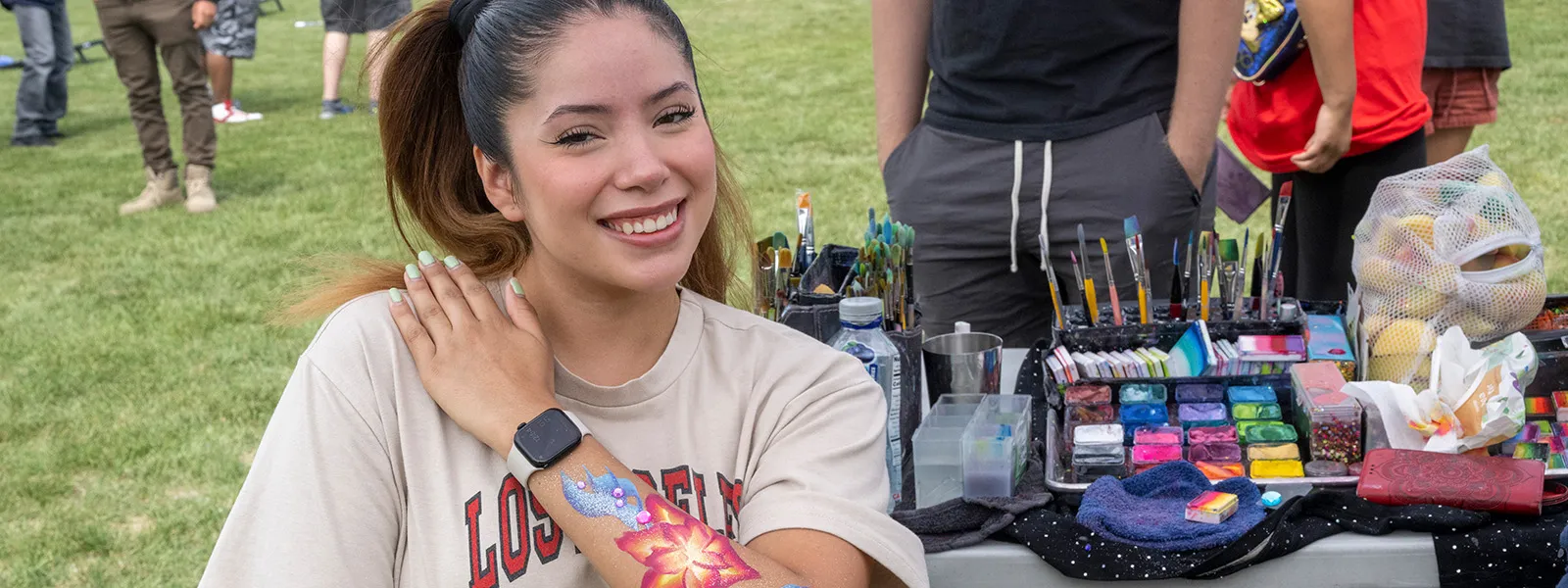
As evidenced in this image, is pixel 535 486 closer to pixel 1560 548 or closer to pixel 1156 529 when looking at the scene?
pixel 1156 529

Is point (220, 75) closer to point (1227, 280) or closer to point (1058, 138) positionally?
point (1058, 138)

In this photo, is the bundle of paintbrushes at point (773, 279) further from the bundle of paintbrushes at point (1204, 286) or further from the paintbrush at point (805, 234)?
the bundle of paintbrushes at point (1204, 286)

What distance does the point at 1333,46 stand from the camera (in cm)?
245

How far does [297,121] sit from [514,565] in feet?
27.8

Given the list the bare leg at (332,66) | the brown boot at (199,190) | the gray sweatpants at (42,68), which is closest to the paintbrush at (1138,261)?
the brown boot at (199,190)

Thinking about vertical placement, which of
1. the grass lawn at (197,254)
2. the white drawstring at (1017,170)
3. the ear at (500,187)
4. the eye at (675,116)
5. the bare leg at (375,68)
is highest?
the bare leg at (375,68)

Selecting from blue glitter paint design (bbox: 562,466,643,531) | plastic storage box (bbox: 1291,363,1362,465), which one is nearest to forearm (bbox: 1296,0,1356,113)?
plastic storage box (bbox: 1291,363,1362,465)

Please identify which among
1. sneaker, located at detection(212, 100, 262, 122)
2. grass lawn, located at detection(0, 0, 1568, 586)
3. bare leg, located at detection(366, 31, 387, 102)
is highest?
bare leg, located at detection(366, 31, 387, 102)

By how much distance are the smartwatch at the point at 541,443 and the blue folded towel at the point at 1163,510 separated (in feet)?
2.08

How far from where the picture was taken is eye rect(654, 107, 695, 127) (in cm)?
141

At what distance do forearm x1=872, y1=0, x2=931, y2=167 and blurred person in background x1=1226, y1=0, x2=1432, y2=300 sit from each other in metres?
0.62

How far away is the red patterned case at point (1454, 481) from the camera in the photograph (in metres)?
1.63

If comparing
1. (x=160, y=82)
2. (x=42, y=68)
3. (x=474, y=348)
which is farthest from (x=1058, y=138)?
(x=42, y=68)

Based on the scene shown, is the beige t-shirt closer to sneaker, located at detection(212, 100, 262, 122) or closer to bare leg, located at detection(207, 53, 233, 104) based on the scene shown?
bare leg, located at detection(207, 53, 233, 104)
